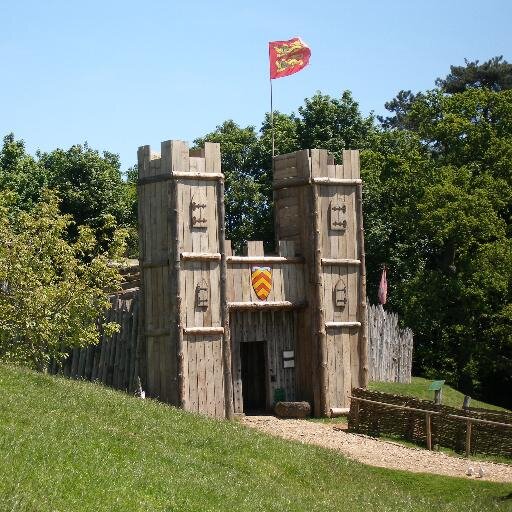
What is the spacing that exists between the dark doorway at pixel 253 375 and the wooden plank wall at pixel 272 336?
1.00 meters

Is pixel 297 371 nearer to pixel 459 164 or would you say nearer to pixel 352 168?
pixel 352 168

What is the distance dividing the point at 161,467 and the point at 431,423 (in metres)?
9.85

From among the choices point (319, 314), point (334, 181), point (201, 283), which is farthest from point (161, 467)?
point (334, 181)

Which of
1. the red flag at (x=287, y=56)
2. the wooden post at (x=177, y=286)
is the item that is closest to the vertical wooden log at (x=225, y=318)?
the wooden post at (x=177, y=286)

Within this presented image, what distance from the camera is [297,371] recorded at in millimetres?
30312

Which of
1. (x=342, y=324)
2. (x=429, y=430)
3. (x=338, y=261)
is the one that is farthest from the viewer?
(x=338, y=261)

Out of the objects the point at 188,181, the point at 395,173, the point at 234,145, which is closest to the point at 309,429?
the point at 188,181

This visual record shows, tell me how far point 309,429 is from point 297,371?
9.31 feet

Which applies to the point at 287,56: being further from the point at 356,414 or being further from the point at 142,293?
the point at 356,414

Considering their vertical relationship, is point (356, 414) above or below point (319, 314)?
below

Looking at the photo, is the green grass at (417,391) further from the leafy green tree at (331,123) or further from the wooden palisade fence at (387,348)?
the leafy green tree at (331,123)

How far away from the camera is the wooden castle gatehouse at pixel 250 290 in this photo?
2747 centimetres

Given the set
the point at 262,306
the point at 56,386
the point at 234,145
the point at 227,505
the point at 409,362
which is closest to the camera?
the point at 227,505

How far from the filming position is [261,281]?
29.4 meters
